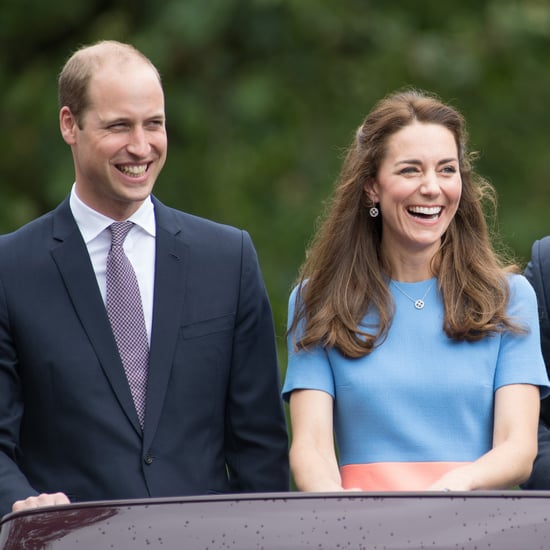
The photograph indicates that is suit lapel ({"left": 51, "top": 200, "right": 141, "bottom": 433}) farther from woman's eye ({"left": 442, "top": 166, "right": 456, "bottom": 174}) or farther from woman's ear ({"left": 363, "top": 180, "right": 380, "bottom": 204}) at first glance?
woman's eye ({"left": 442, "top": 166, "right": 456, "bottom": 174})

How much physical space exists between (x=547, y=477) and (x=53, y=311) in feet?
4.43

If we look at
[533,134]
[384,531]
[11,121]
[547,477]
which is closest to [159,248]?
[547,477]

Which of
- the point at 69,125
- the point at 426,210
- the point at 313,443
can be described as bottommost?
the point at 313,443

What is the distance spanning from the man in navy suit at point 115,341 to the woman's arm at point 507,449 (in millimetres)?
709

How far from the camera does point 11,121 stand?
10430 mm

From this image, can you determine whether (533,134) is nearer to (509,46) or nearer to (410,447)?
(509,46)

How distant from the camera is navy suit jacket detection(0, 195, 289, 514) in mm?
4383

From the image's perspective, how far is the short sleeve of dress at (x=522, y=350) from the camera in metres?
4.27

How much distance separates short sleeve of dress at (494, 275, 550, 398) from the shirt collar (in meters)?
0.98

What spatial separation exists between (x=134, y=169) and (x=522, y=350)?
1.10 meters

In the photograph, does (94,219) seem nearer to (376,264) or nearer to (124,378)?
(124,378)

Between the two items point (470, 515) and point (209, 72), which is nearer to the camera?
point (470, 515)

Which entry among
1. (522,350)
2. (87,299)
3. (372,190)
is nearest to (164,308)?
(87,299)

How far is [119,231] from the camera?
4512 millimetres
